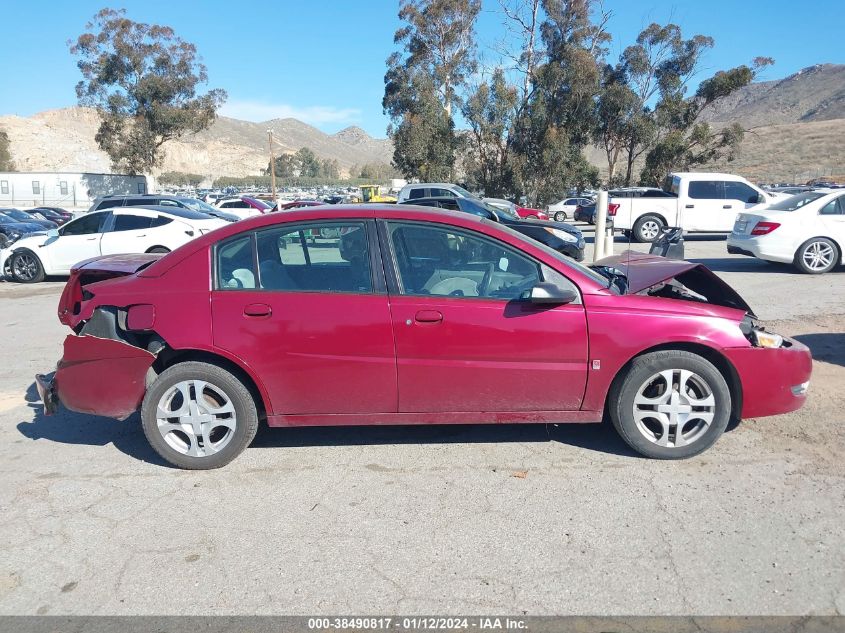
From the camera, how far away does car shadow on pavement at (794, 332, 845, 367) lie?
642 centimetres

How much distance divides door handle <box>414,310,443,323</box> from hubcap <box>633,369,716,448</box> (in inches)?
52.9

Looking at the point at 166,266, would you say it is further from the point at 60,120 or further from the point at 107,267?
the point at 60,120

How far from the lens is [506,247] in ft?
14.0

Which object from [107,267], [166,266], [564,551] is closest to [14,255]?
[107,267]

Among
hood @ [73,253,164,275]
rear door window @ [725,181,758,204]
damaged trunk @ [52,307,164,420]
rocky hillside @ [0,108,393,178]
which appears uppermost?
rocky hillside @ [0,108,393,178]

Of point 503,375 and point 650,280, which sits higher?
point 650,280

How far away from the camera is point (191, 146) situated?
126 m

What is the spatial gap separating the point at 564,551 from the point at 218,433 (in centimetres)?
235

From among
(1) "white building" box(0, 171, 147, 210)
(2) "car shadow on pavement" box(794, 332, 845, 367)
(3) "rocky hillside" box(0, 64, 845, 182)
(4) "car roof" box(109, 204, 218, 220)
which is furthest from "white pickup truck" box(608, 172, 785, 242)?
(3) "rocky hillside" box(0, 64, 845, 182)

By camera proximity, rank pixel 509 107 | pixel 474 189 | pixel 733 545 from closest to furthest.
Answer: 1. pixel 733 545
2. pixel 509 107
3. pixel 474 189

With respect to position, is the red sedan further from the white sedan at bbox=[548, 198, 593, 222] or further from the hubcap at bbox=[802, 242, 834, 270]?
the white sedan at bbox=[548, 198, 593, 222]

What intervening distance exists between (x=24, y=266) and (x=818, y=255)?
15074 mm

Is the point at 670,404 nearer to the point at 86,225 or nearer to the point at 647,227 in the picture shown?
the point at 86,225

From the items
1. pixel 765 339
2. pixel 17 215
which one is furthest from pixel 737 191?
pixel 17 215
